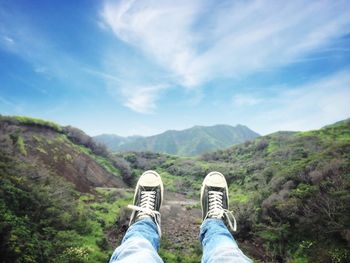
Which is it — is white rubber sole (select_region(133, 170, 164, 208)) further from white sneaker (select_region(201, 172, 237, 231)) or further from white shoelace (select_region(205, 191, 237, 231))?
white shoelace (select_region(205, 191, 237, 231))

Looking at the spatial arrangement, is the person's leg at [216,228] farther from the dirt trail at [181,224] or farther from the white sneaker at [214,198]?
the dirt trail at [181,224]

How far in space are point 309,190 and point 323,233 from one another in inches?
60.6

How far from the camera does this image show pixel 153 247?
2887 millimetres

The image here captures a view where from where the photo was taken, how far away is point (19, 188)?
720 cm

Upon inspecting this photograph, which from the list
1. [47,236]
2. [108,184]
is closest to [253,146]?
[108,184]

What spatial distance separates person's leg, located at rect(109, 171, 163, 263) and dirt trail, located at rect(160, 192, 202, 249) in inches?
168

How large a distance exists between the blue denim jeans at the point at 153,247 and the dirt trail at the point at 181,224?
18.4ft

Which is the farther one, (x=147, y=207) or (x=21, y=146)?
(x=21, y=146)

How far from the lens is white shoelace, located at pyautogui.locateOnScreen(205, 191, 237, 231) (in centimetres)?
420

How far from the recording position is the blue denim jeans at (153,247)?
2.37 meters

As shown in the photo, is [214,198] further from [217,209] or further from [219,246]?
[219,246]

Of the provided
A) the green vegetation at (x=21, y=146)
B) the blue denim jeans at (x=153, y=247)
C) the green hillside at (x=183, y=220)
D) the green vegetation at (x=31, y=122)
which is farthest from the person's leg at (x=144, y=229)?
the green vegetation at (x=31, y=122)

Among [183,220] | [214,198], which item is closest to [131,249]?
[214,198]

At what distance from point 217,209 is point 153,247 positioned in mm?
1776
